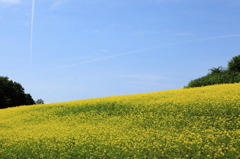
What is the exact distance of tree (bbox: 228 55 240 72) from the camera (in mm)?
35875

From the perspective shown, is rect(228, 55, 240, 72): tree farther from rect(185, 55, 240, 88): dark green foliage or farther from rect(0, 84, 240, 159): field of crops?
rect(0, 84, 240, 159): field of crops

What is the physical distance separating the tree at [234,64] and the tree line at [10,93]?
3991 centimetres

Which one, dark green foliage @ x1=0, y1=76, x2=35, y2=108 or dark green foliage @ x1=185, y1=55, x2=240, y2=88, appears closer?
dark green foliage @ x1=185, y1=55, x2=240, y2=88

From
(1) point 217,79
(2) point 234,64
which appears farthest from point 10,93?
(2) point 234,64

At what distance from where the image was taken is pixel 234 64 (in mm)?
35938

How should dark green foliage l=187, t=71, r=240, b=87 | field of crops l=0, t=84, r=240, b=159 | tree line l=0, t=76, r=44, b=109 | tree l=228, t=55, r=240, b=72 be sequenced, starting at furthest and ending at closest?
tree line l=0, t=76, r=44, b=109 < tree l=228, t=55, r=240, b=72 < dark green foliage l=187, t=71, r=240, b=87 < field of crops l=0, t=84, r=240, b=159

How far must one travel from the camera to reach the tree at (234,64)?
3588 centimetres

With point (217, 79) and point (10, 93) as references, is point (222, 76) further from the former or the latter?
point (10, 93)

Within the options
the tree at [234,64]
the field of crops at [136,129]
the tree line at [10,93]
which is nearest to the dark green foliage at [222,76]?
the tree at [234,64]

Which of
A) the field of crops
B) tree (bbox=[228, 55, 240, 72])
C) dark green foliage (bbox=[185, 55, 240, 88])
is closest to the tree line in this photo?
the field of crops

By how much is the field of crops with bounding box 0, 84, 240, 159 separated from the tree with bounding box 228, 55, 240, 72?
35.6 ft

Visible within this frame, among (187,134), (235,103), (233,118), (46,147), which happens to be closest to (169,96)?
(235,103)

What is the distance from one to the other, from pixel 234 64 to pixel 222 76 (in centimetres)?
269

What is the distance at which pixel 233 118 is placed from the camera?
18703 millimetres
